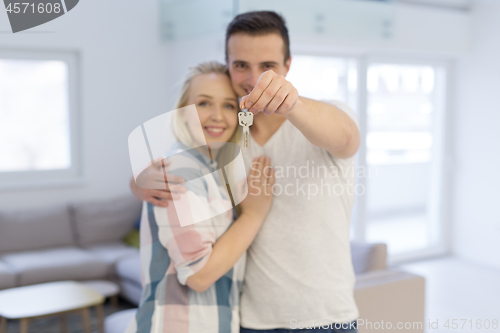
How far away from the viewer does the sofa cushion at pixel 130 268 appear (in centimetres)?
344

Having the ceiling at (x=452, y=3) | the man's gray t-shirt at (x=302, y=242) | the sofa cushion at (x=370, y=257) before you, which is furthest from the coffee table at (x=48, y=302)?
the ceiling at (x=452, y=3)

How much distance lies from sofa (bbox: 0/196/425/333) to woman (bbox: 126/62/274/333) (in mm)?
1279

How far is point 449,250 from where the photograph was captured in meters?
5.12

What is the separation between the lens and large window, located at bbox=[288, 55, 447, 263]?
4.32 m

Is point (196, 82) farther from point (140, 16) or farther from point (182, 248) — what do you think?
point (140, 16)

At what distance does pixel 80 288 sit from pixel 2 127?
71.6 inches

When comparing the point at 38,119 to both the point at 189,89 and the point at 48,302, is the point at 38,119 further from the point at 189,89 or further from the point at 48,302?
the point at 189,89

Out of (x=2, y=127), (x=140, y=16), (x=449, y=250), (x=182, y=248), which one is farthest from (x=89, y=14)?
(x=449, y=250)

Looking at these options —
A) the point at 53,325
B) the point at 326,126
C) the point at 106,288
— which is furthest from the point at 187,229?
the point at 53,325

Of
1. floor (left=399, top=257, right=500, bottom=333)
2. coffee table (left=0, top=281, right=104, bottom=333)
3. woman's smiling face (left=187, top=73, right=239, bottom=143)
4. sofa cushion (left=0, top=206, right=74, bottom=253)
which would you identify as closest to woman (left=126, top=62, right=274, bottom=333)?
woman's smiling face (left=187, top=73, right=239, bottom=143)

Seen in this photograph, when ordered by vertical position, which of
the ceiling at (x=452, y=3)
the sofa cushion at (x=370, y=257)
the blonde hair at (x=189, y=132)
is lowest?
the sofa cushion at (x=370, y=257)

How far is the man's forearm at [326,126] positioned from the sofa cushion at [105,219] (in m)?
3.29

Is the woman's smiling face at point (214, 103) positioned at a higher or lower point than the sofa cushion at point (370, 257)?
higher

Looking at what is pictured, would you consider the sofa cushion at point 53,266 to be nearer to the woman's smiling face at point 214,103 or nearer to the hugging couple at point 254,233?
the hugging couple at point 254,233
